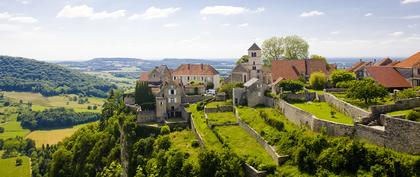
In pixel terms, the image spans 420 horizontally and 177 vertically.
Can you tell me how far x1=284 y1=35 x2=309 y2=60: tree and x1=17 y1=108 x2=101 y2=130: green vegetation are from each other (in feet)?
386

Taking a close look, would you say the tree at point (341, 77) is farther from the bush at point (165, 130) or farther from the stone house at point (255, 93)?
the bush at point (165, 130)

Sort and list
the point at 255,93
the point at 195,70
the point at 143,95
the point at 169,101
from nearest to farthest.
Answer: the point at 255,93, the point at 169,101, the point at 143,95, the point at 195,70

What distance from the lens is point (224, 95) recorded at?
7275cm

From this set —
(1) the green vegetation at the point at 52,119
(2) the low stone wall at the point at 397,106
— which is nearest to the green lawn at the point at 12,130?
(1) the green vegetation at the point at 52,119

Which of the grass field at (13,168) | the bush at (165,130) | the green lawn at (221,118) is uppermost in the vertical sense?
the green lawn at (221,118)

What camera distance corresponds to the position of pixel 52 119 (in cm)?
17938

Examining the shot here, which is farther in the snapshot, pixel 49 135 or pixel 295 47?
pixel 49 135

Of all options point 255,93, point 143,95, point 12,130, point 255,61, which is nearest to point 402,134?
point 255,93

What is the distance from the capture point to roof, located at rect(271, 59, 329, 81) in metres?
73.9

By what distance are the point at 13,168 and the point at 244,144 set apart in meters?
104

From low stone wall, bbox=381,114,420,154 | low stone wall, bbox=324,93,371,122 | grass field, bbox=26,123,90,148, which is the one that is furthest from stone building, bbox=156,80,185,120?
grass field, bbox=26,123,90,148

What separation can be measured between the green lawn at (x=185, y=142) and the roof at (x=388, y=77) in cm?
2837

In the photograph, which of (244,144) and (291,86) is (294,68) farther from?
(244,144)

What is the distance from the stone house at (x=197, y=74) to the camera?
91938 millimetres
